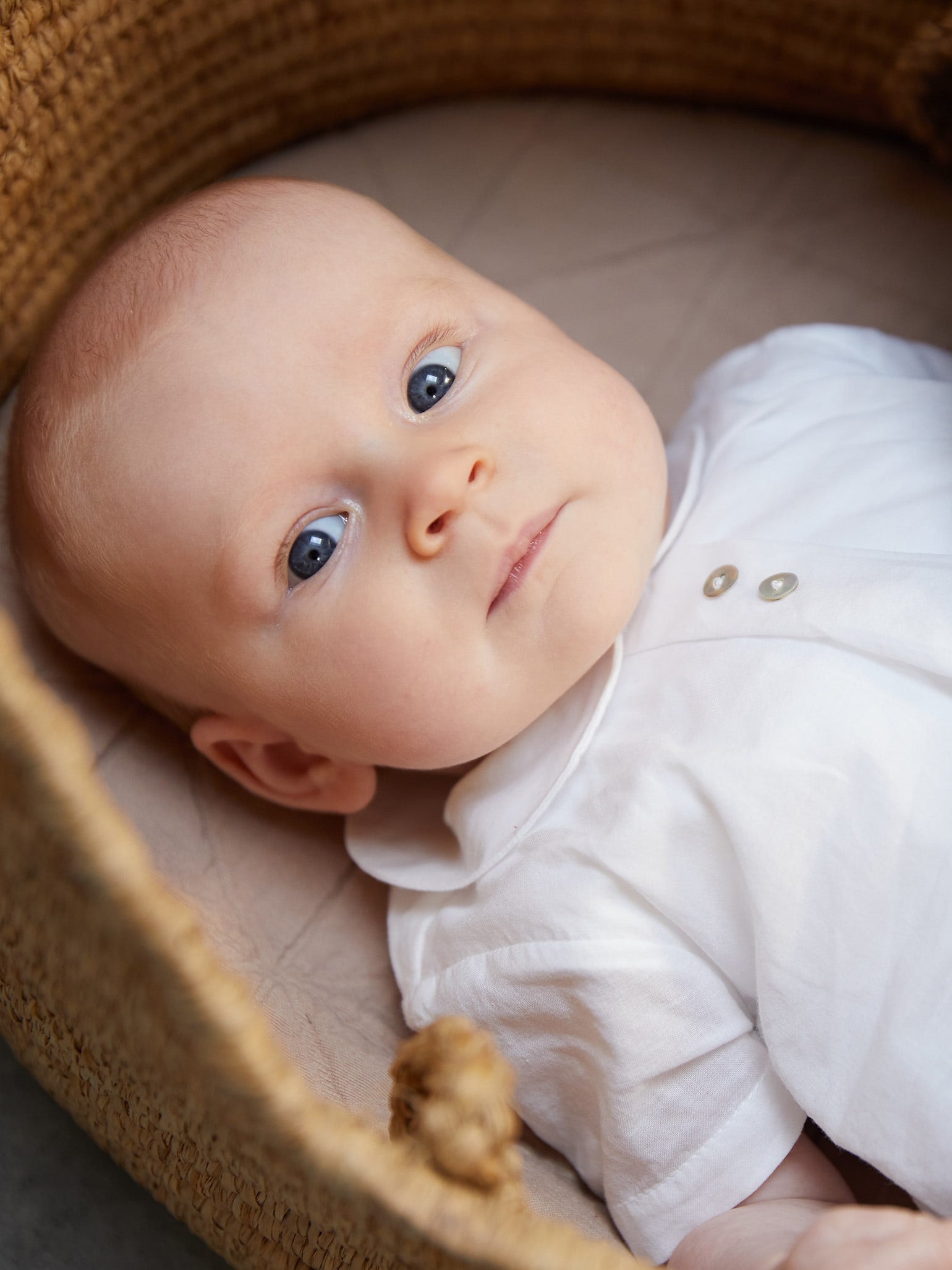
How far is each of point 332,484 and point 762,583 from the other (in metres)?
0.33

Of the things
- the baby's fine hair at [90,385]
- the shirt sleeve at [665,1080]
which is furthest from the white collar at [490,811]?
the baby's fine hair at [90,385]

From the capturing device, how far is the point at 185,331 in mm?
825

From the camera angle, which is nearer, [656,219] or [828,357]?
[828,357]

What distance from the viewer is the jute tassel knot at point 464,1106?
52cm

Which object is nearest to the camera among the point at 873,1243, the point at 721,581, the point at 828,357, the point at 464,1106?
the point at 464,1106

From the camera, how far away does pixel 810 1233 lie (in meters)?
0.66

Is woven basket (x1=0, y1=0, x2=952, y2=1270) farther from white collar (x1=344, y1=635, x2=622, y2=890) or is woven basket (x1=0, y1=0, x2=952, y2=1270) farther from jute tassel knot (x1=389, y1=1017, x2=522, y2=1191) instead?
white collar (x1=344, y1=635, x2=622, y2=890)

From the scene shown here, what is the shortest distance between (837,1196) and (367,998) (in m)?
0.41

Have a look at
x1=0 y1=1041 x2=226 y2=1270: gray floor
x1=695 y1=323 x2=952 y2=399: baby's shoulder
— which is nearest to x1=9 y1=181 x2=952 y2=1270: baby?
x1=695 y1=323 x2=952 y2=399: baby's shoulder

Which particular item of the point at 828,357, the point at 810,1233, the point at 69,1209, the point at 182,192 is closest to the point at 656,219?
the point at 828,357

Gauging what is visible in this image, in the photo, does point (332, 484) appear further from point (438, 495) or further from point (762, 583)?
Result: point (762, 583)

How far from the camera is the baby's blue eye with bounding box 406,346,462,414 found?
2.80 ft

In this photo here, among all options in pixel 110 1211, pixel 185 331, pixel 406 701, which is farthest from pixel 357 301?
pixel 110 1211

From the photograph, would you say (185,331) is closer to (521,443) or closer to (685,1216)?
(521,443)
